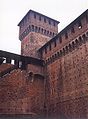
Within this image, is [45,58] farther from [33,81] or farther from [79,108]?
[79,108]

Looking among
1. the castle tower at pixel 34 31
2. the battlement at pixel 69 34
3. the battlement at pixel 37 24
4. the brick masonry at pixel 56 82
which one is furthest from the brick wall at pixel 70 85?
the battlement at pixel 37 24

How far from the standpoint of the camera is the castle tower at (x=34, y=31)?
22.8 meters

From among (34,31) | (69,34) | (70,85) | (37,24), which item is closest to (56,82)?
(70,85)

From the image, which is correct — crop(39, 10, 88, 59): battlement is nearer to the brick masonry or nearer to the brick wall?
the brick masonry

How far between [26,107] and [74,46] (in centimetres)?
612

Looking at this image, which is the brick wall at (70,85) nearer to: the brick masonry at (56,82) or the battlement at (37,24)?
the brick masonry at (56,82)

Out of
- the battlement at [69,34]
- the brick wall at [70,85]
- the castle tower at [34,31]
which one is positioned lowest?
the brick wall at [70,85]

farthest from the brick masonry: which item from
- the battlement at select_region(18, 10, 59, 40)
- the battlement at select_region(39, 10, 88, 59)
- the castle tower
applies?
the battlement at select_region(18, 10, 59, 40)

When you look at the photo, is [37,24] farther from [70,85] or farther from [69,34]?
[70,85]

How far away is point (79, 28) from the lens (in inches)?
635

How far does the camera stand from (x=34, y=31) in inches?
917

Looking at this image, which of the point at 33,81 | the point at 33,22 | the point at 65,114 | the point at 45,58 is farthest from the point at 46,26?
the point at 65,114

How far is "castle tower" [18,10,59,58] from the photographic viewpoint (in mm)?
22844

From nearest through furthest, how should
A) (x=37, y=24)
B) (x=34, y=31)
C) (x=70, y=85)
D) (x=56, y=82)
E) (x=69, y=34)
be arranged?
(x=70, y=85), (x=69, y=34), (x=56, y=82), (x=34, y=31), (x=37, y=24)
